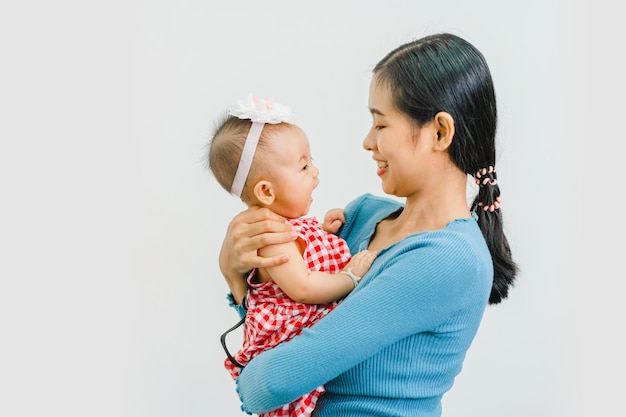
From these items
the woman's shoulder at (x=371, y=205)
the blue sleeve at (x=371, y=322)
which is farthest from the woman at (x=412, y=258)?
the woman's shoulder at (x=371, y=205)

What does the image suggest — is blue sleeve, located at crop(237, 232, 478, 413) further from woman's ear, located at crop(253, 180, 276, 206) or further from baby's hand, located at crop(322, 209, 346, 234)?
baby's hand, located at crop(322, 209, 346, 234)

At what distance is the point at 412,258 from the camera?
1.68 m

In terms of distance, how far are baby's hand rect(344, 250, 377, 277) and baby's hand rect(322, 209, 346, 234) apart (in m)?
0.28

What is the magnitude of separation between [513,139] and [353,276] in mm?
1325

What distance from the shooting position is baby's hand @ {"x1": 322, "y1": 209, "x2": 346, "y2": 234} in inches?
85.1

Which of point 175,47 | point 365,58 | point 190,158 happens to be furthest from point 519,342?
point 175,47

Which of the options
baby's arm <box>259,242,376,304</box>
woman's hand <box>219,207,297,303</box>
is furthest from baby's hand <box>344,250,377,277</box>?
woman's hand <box>219,207,297,303</box>

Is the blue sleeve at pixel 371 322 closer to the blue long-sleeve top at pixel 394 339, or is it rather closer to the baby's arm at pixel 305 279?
the blue long-sleeve top at pixel 394 339

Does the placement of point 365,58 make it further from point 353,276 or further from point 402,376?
point 402,376

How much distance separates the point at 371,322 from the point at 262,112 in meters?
0.55

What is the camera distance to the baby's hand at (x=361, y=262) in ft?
6.05

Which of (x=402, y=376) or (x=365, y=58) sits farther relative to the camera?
(x=365, y=58)

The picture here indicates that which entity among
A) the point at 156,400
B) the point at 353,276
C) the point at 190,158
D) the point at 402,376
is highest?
the point at 190,158

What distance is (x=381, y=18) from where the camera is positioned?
2.99 m
